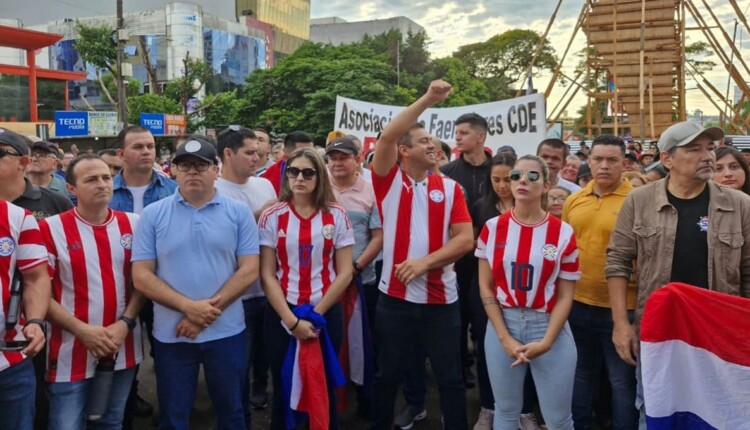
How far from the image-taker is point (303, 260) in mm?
3398

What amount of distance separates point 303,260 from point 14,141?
1.71 metres

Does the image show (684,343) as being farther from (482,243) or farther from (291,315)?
(291,315)

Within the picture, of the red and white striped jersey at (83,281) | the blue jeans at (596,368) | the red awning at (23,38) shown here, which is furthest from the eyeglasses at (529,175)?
the red awning at (23,38)

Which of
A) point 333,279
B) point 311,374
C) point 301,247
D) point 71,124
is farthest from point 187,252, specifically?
point 71,124

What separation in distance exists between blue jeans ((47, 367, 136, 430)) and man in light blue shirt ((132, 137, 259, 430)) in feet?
0.75

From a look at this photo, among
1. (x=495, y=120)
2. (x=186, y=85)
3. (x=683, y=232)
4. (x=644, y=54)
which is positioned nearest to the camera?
(x=683, y=232)

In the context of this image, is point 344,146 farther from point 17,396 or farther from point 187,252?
point 17,396

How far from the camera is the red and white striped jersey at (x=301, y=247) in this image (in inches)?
134

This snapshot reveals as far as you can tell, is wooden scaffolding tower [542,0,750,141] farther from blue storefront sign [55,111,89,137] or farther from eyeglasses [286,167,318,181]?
blue storefront sign [55,111,89,137]

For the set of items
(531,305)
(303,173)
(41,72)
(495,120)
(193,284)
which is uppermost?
(41,72)

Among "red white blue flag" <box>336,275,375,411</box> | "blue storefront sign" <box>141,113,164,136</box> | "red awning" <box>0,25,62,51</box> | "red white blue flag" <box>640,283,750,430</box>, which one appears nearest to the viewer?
"red white blue flag" <box>640,283,750,430</box>

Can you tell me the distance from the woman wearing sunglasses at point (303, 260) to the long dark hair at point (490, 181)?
44.8 inches

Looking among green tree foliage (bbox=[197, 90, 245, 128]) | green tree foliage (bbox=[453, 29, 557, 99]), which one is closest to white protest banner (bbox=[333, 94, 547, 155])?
green tree foliage (bbox=[197, 90, 245, 128])

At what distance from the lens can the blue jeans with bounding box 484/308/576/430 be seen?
9.82 ft
